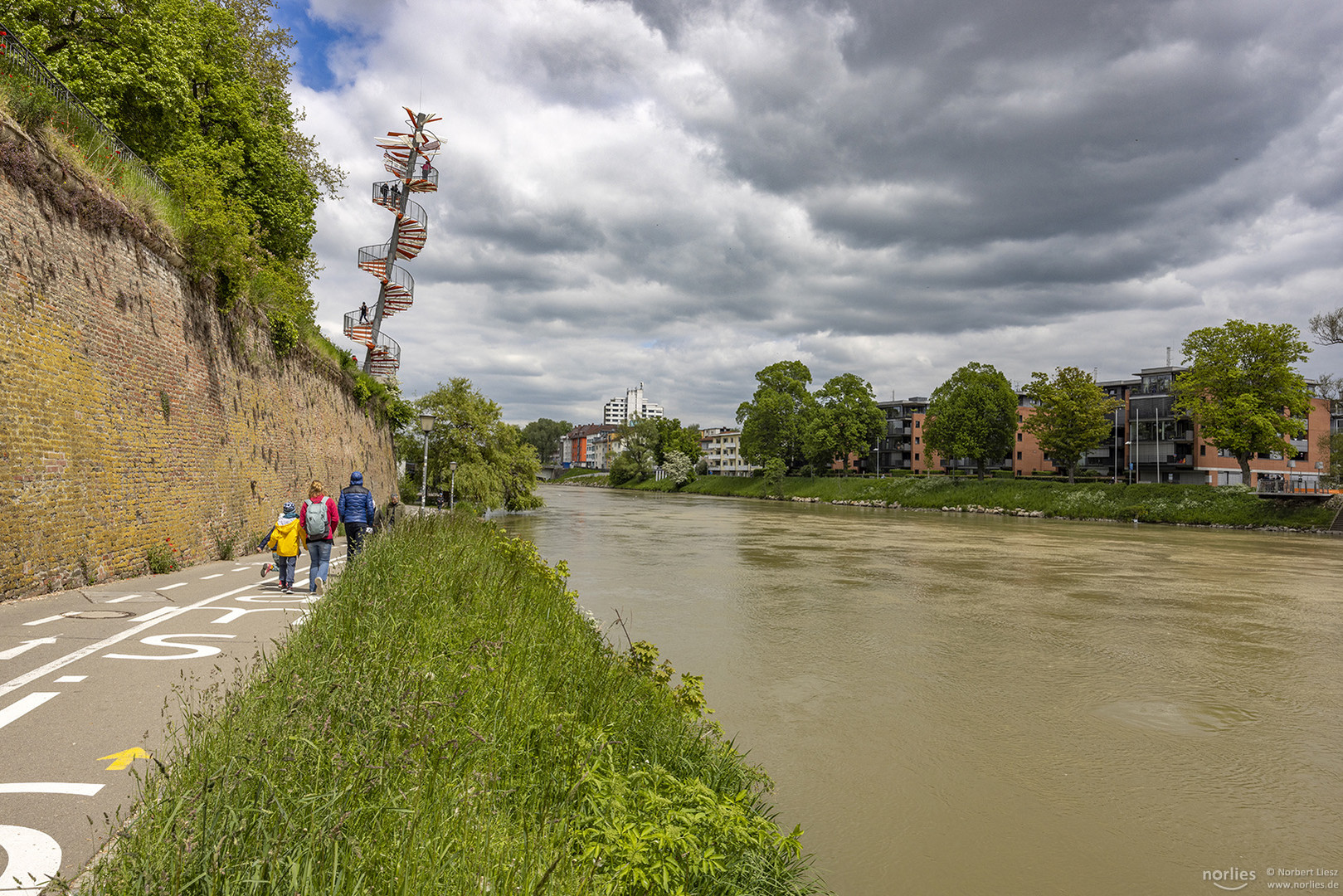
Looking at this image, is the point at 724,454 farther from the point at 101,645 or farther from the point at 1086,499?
the point at 101,645

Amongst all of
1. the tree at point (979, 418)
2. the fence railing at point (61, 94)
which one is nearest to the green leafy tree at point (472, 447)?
the fence railing at point (61, 94)

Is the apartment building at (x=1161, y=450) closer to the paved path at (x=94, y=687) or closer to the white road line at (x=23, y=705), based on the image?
the paved path at (x=94, y=687)

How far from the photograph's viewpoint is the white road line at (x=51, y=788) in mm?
3635

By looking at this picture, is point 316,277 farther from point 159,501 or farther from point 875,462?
point 875,462

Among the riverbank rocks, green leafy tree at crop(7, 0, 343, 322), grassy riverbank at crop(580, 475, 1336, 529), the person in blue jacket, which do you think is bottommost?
the riverbank rocks

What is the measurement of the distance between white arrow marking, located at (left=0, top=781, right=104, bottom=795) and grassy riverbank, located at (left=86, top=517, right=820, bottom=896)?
20.9 inches

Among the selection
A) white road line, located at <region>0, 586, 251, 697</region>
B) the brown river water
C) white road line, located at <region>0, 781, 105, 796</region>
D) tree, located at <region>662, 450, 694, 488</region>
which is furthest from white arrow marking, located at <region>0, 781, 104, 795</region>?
tree, located at <region>662, 450, 694, 488</region>

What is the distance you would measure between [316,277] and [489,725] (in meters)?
30.2

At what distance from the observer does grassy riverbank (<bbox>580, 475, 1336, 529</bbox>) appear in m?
40.8

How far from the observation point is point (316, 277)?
1168 inches

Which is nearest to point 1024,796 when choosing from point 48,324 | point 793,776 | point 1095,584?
point 793,776

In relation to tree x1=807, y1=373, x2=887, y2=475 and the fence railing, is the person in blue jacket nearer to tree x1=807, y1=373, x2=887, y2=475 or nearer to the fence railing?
the fence railing

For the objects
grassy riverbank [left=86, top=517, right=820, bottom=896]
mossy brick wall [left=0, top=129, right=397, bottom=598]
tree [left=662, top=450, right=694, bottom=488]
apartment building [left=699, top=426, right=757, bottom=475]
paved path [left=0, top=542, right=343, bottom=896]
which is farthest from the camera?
apartment building [left=699, top=426, right=757, bottom=475]

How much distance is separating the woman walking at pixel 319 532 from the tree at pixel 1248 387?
50887 millimetres
